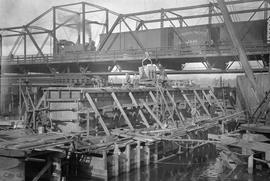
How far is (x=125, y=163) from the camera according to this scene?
50.1 ft

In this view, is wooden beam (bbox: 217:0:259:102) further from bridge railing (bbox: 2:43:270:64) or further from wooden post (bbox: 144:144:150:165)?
bridge railing (bbox: 2:43:270:64)

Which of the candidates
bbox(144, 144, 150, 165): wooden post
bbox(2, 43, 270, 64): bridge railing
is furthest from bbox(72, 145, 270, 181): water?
bbox(2, 43, 270, 64): bridge railing

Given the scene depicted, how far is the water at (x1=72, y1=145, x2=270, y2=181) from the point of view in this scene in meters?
15.0

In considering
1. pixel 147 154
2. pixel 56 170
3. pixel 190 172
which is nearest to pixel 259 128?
pixel 190 172

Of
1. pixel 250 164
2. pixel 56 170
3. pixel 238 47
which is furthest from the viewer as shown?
pixel 238 47

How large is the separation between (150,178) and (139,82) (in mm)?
10863

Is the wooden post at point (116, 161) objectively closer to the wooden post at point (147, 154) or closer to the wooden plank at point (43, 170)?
the wooden post at point (147, 154)

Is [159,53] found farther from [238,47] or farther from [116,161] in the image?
[116,161]

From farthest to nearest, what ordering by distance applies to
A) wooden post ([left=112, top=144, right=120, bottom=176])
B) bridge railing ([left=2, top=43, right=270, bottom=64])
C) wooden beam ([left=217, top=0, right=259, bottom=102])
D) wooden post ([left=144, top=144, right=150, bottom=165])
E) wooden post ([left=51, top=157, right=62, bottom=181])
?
bridge railing ([left=2, top=43, right=270, bottom=64]) → wooden beam ([left=217, top=0, right=259, bottom=102]) → wooden post ([left=144, top=144, right=150, bottom=165]) → wooden post ([left=112, top=144, right=120, bottom=176]) → wooden post ([left=51, top=157, right=62, bottom=181])

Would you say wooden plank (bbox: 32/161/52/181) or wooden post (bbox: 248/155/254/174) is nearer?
wooden plank (bbox: 32/161/52/181)

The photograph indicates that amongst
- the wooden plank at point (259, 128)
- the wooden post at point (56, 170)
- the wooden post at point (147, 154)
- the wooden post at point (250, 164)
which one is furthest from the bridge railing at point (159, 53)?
the wooden post at point (56, 170)

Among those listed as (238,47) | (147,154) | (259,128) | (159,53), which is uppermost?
(159,53)

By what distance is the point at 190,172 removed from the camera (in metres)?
16.2

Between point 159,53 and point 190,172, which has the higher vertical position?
point 159,53
